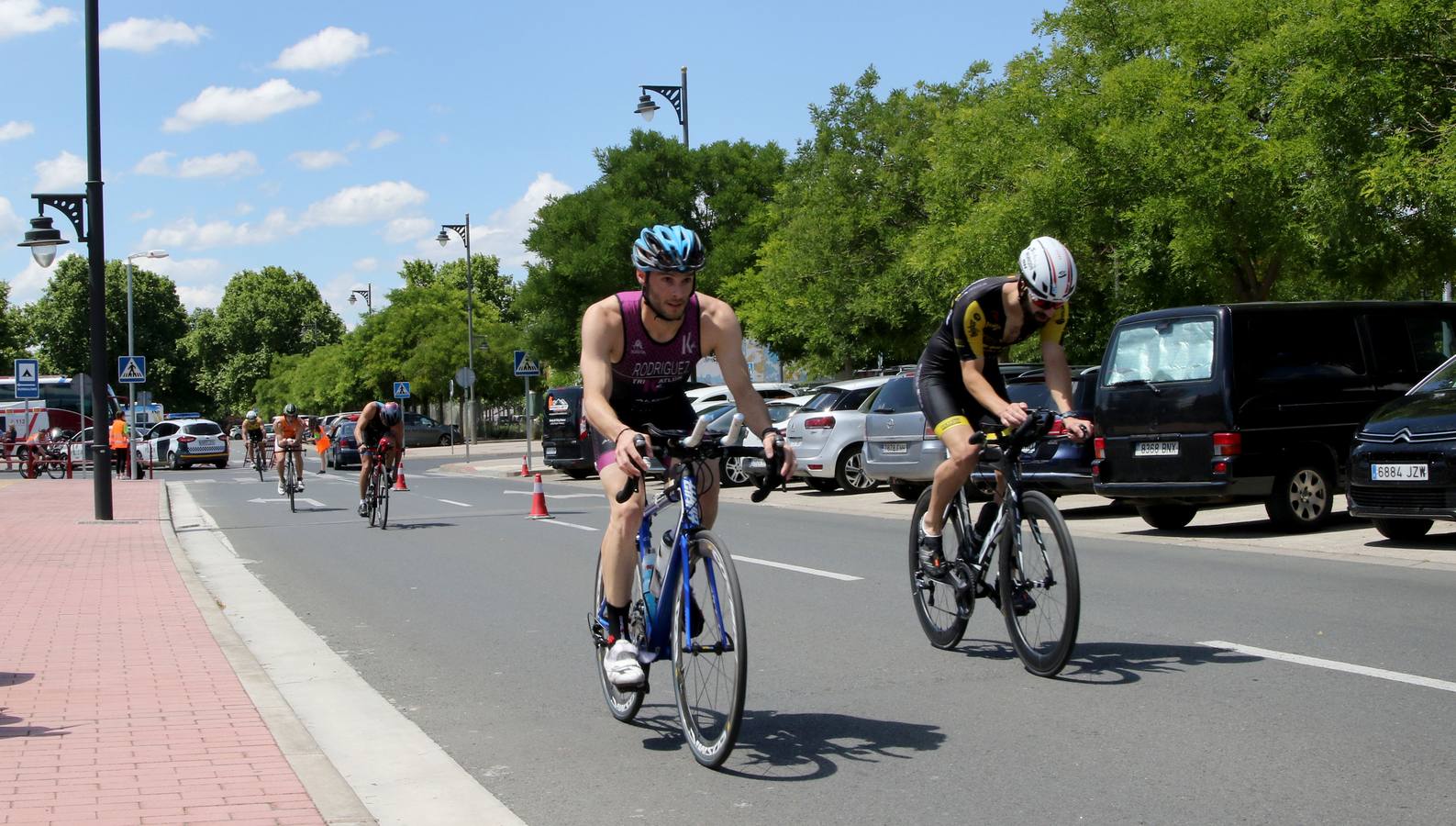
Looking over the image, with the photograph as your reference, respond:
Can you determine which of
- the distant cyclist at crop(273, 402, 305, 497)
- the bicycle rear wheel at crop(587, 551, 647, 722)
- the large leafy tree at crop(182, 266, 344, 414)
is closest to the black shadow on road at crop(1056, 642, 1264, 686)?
the bicycle rear wheel at crop(587, 551, 647, 722)

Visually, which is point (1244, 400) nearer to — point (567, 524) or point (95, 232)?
point (567, 524)

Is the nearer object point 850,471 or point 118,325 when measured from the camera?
point 850,471

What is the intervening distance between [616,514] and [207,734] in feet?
6.30

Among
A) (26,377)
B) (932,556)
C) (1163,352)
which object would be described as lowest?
(932,556)

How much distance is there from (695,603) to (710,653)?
0.70 feet

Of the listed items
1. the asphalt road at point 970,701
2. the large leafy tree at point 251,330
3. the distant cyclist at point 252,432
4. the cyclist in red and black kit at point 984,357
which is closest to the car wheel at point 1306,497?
the asphalt road at point 970,701

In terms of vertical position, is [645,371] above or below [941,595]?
above

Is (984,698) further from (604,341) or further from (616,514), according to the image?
(604,341)

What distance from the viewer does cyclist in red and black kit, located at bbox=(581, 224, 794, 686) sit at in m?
5.19

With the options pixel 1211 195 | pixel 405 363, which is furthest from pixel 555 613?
pixel 405 363

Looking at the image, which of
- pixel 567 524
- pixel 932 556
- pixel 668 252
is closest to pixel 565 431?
pixel 567 524

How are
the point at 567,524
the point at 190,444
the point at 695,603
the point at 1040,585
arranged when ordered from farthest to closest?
the point at 190,444 → the point at 567,524 → the point at 1040,585 → the point at 695,603

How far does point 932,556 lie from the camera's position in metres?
7.01

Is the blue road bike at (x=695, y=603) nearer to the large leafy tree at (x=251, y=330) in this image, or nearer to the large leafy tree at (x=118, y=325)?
the large leafy tree at (x=118, y=325)
